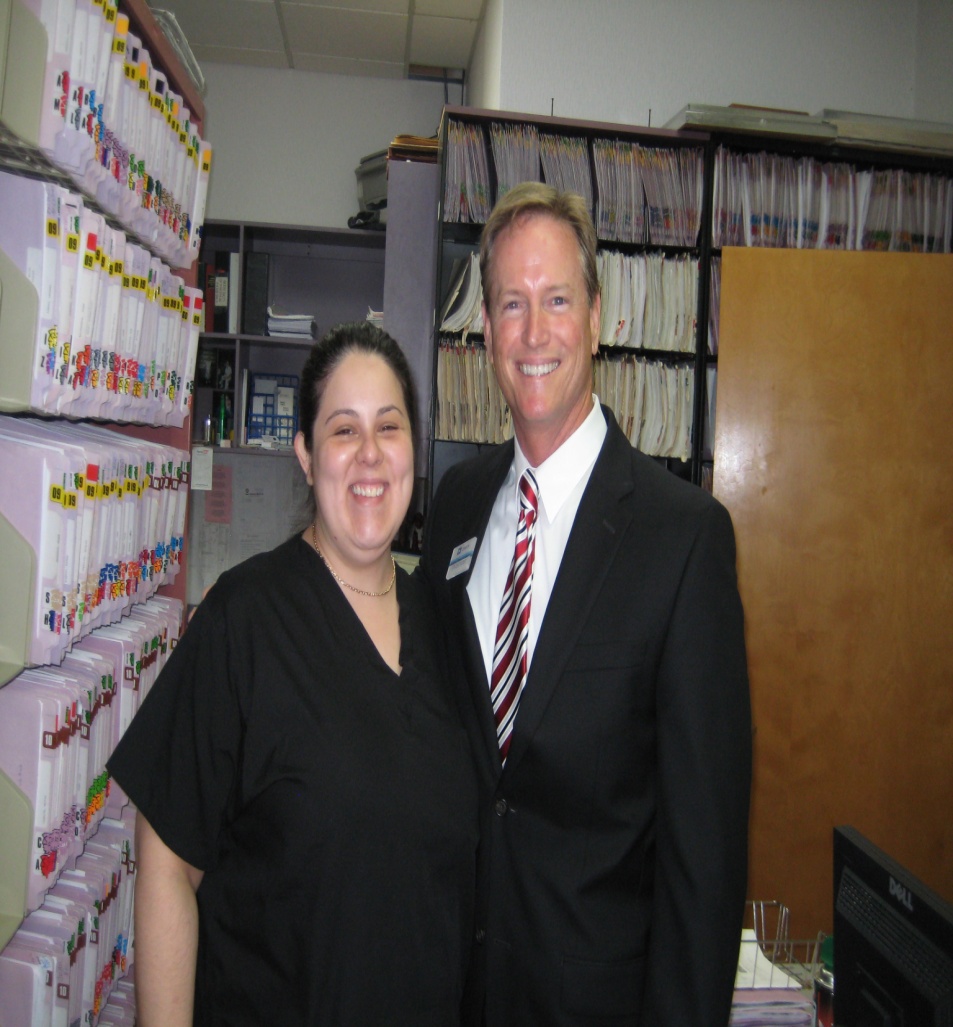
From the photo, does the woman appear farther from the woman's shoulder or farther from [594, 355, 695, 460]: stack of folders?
[594, 355, 695, 460]: stack of folders

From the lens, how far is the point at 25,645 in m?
1.35

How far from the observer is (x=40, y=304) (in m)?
1.35

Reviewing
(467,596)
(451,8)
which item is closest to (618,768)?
(467,596)

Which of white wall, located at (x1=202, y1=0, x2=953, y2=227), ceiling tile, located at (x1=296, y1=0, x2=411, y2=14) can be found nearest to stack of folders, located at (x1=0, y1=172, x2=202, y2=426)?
white wall, located at (x1=202, y1=0, x2=953, y2=227)

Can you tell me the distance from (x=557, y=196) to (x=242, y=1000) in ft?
4.33

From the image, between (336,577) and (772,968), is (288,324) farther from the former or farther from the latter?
(772,968)

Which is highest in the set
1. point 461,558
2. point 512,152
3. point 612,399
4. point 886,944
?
point 512,152

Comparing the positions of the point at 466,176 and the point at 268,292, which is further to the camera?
the point at 268,292

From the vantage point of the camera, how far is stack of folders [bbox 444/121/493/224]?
292cm

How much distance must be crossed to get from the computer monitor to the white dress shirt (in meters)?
0.55

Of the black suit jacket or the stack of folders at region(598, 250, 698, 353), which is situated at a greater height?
the stack of folders at region(598, 250, 698, 353)

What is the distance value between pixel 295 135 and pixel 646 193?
98.5 inches

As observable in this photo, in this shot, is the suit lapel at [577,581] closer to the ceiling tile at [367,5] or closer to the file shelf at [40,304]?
the file shelf at [40,304]

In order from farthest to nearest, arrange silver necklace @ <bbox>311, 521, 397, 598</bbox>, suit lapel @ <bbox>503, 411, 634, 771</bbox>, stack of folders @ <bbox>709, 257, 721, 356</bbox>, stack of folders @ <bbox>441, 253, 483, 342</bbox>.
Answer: stack of folders @ <bbox>709, 257, 721, 356</bbox>
stack of folders @ <bbox>441, 253, 483, 342</bbox>
silver necklace @ <bbox>311, 521, 397, 598</bbox>
suit lapel @ <bbox>503, 411, 634, 771</bbox>
